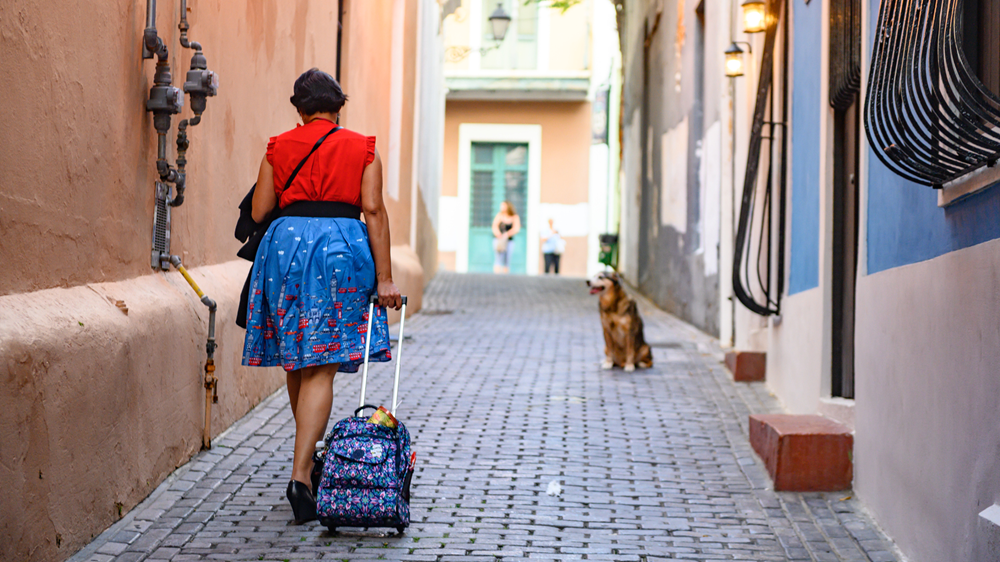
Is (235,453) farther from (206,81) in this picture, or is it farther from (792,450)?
(792,450)

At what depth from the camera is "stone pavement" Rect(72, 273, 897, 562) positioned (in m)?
4.18

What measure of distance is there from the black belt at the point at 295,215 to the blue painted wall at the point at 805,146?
316 centimetres

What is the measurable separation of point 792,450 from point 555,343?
594 cm

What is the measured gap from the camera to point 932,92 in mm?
3494

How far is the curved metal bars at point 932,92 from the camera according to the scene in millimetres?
3129

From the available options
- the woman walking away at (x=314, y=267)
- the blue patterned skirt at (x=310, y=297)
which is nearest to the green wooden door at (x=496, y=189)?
the woman walking away at (x=314, y=267)

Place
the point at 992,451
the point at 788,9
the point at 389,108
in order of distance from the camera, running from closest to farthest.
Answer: the point at 992,451 → the point at 788,9 → the point at 389,108

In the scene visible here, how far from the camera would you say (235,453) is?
5.50 metres

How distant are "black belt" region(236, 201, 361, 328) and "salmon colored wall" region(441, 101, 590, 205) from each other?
2426cm

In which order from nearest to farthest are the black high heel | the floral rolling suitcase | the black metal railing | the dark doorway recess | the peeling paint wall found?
the floral rolling suitcase
the black high heel
the dark doorway recess
the black metal railing
the peeling paint wall

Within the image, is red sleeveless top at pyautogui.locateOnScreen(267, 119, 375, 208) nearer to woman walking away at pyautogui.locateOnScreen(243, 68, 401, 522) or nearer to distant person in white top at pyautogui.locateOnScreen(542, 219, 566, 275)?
woman walking away at pyautogui.locateOnScreen(243, 68, 401, 522)

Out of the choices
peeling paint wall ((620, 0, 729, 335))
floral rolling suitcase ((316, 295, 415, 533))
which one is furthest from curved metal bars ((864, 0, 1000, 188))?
peeling paint wall ((620, 0, 729, 335))

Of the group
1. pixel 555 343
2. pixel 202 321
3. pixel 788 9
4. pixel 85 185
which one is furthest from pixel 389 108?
pixel 85 185

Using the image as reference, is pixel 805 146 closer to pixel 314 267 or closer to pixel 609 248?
pixel 314 267
